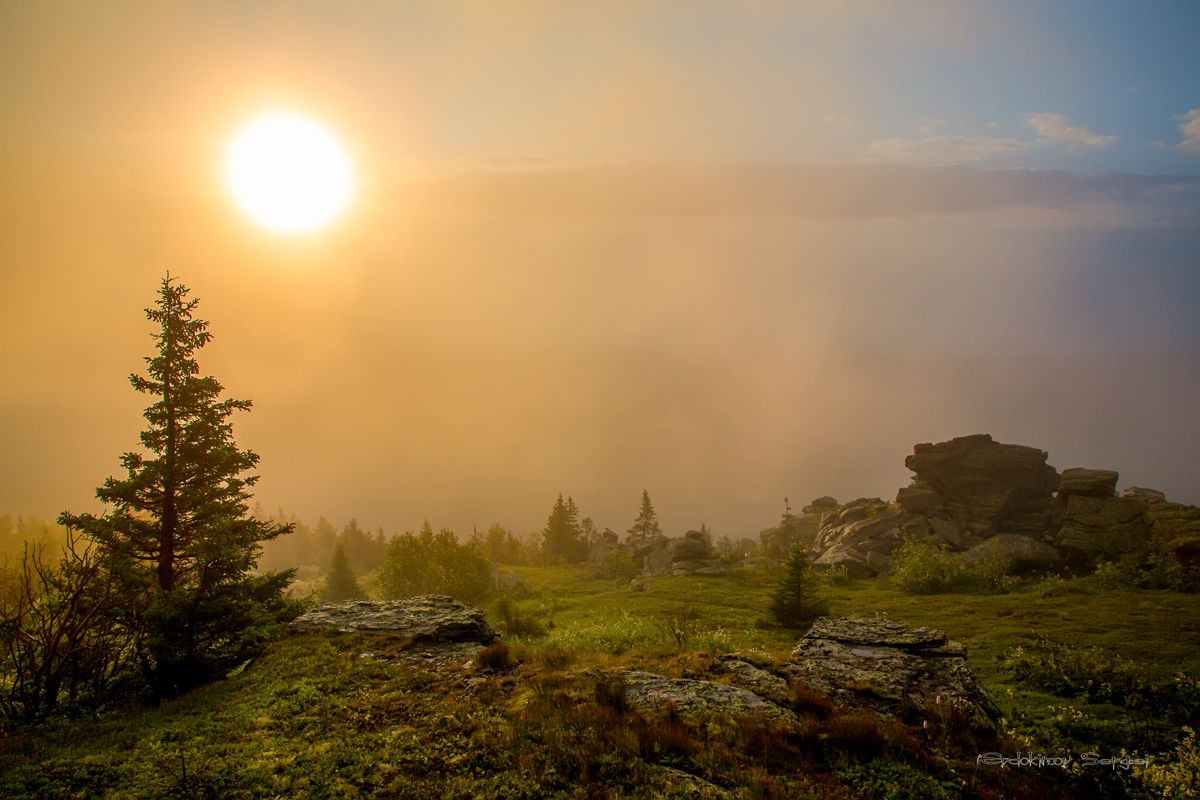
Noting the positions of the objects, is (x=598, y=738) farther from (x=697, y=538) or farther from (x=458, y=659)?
(x=697, y=538)

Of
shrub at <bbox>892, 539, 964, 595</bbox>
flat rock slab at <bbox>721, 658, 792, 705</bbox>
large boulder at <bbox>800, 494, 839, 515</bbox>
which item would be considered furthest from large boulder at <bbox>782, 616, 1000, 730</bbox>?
large boulder at <bbox>800, 494, 839, 515</bbox>

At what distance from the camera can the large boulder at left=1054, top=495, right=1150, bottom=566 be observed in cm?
5459

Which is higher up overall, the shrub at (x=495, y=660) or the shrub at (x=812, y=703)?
the shrub at (x=495, y=660)

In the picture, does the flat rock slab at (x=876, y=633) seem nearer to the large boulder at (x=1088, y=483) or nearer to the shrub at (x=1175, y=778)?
the shrub at (x=1175, y=778)

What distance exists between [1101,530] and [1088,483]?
7.85 m

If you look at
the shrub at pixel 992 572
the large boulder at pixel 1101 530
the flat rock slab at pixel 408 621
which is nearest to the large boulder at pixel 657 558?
the shrub at pixel 992 572

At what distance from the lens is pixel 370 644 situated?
792 inches

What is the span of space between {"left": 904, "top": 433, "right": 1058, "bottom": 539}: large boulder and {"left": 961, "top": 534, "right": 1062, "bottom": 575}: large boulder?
10627mm

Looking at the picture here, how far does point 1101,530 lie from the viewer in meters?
57.4

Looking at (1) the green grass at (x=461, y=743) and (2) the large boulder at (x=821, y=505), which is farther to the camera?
(2) the large boulder at (x=821, y=505)

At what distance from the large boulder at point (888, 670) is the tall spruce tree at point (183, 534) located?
18.9m

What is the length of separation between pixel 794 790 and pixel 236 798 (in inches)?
431

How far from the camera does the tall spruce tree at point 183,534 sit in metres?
16.5

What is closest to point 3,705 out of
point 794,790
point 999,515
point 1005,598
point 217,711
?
point 217,711
